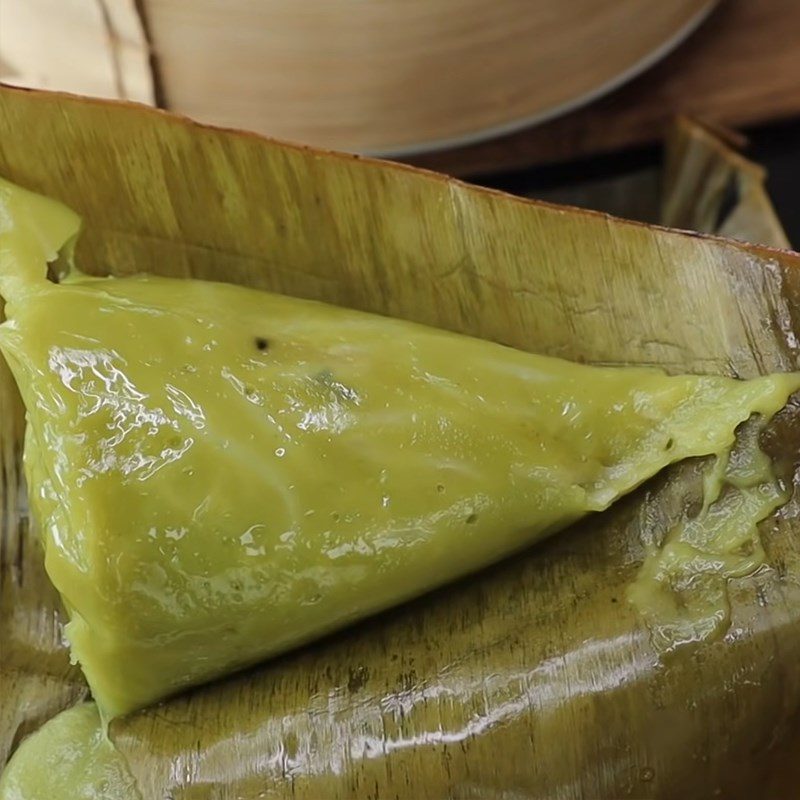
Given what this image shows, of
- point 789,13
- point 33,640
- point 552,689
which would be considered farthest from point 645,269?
point 789,13

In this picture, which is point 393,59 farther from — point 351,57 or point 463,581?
point 463,581

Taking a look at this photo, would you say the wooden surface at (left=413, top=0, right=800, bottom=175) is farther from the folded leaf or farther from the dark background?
the folded leaf

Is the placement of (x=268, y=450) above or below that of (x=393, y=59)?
below

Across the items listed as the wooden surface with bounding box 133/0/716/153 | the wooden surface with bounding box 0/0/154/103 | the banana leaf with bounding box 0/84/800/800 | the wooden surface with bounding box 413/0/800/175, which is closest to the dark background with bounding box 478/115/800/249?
the wooden surface with bounding box 413/0/800/175

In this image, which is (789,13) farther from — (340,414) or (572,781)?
(572,781)

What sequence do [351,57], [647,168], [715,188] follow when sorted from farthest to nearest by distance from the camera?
[647,168], [715,188], [351,57]

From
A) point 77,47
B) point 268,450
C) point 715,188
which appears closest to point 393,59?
point 77,47
